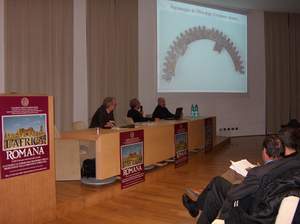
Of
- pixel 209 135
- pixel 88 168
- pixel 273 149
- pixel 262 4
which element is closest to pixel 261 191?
pixel 273 149

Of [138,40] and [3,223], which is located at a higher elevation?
[138,40]

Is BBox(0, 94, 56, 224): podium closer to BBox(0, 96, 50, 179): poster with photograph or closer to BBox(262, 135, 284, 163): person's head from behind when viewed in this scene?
BBox(0, 96, 50, 179): poster with photograph

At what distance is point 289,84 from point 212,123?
407cm

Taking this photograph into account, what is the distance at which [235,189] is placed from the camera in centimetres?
212

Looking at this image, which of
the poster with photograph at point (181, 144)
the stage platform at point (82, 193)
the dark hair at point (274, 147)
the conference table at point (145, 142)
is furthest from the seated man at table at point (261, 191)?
the poster with photograph at point (181, 144)

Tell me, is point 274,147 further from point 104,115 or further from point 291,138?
point 104,115

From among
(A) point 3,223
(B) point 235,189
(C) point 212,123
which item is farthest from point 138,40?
(B) point 235,189

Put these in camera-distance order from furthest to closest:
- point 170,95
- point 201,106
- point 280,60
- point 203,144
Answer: point 280,60, point 201,106, point 170,95, point 203,144

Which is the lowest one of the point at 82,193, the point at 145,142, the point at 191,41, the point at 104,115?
the point at 82,193

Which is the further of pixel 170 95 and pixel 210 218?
pixel 170 95

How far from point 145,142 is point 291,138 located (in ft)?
8.83

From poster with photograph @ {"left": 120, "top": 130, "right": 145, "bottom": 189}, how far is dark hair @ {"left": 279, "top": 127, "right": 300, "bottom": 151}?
230 cm

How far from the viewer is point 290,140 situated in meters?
2.36

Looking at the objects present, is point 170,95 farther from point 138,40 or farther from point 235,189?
point 235,189
